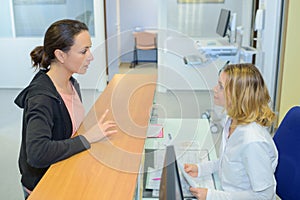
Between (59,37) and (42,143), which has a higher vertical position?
(59,37)

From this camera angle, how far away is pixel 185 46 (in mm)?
4977

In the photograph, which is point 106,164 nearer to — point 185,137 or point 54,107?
point 54,107

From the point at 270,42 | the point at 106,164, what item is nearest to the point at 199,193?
the point at 106,164

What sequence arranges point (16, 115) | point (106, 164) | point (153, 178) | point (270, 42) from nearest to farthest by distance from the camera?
point (106, 164) < point (153, 178) < point (270, 42) < point (16, 115)

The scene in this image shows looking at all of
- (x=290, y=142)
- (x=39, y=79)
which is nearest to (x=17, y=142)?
(x=39, y=79)

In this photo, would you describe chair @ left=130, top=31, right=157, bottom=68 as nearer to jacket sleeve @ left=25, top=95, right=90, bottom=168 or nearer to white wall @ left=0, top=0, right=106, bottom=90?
white wall @ left=0, top=0, right=106, bottom=90

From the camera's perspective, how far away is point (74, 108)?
1.51 meters

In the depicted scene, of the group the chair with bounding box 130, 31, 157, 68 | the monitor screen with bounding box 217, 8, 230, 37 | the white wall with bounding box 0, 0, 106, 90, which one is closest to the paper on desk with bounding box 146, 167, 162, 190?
the monitor screen with bounding box 217, 8, 230, 37

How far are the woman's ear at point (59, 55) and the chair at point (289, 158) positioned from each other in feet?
3.08

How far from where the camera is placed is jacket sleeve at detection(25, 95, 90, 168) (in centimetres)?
114


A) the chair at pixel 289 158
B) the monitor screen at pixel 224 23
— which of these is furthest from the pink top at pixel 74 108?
the monitor screen at pixel 224 23

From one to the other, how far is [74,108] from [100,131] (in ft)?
0.92

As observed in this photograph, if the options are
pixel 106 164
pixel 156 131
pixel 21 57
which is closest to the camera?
pixel 106 164

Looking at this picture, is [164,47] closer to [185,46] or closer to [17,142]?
[185,46]
